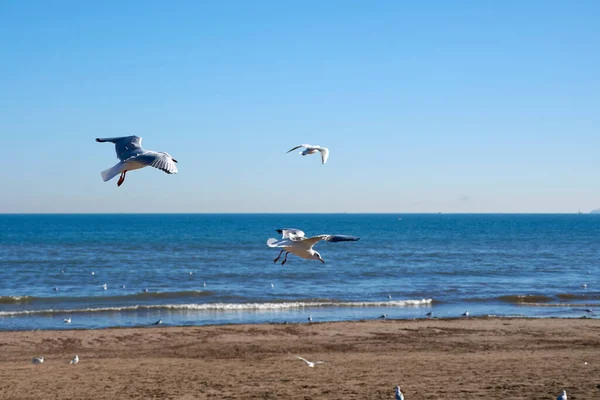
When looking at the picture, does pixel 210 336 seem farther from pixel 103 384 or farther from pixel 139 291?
pixel 139 291

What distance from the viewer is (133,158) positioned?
27.6ft

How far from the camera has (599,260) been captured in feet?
171

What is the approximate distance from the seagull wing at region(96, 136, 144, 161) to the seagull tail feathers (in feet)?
0.87

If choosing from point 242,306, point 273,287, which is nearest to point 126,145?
point 242,306

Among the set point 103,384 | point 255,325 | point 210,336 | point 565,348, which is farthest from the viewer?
point 255,325

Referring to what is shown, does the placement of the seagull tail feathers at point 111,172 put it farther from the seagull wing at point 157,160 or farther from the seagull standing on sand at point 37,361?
the seagull standing on sand at point 37,361

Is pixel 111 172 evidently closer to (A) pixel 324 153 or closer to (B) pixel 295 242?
(B) pixel 295 242

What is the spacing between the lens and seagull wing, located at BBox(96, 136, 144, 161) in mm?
8981

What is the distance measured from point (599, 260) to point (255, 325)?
37.9m

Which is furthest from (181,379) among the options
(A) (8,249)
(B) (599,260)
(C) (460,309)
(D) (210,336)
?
(A) (8,249)

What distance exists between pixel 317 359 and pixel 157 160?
387 inches

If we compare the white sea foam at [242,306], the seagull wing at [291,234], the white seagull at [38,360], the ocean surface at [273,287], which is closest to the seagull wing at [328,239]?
the seagull wing at [291,234]

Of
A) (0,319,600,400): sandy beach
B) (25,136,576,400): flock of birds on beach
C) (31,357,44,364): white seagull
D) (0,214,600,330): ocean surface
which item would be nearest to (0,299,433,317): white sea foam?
(0,214,600,330): ocean surface

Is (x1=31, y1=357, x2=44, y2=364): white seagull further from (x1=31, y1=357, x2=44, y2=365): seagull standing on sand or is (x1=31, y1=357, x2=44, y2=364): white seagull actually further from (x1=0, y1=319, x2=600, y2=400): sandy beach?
(x1=0, y1=319, x2=600, y2=400): sandy beach
